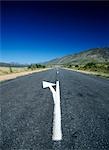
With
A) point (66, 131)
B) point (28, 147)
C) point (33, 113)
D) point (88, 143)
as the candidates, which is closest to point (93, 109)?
point (33, 113)

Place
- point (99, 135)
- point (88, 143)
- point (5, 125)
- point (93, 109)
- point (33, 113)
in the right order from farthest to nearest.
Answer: point (93, 109) → point (33, 113) → point (5, 125) → point (99, 135) → point (88, 143)

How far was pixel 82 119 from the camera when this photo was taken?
4828mm

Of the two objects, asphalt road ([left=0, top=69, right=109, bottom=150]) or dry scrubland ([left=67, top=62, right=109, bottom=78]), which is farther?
dry scrubland ([left=67, top=62, right=109, bottom=78])

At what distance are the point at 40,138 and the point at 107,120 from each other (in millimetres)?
2003

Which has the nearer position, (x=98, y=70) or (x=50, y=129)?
(x=50, y=129)

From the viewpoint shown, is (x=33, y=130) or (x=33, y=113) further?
(x=33, y=113)

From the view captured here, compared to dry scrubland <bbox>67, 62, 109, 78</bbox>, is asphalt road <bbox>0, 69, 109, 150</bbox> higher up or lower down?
higher up

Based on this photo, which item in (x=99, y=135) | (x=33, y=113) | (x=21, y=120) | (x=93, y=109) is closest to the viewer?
(x=99, y=135)

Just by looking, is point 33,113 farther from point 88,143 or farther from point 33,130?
point 88,143

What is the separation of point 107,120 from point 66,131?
140 cm

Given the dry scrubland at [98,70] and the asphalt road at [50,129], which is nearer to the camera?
the asphalt road at [50,129]

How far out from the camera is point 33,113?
5.37 metres

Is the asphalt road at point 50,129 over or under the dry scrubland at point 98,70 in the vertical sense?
over

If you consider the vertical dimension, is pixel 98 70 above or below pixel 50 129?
below
